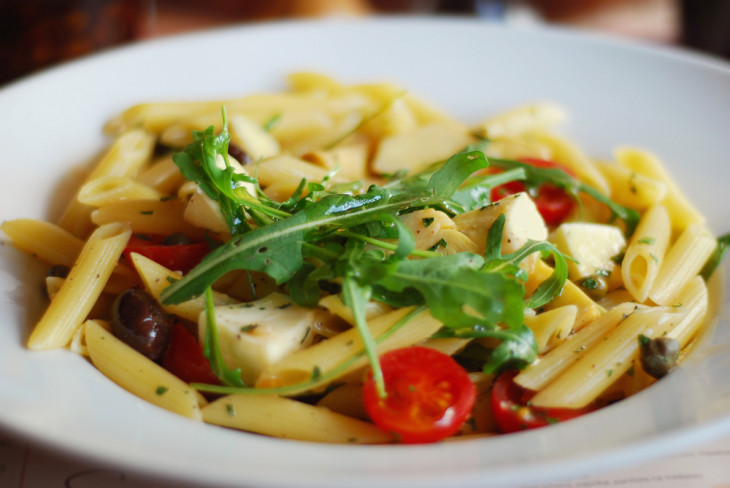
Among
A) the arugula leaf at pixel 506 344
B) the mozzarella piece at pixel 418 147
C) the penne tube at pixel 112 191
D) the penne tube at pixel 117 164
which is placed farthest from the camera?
the mozzarella piece at pixel 418 147

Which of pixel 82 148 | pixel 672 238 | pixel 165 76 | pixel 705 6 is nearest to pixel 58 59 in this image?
pixel 165 76

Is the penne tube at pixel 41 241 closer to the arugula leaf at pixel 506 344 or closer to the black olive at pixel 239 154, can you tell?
the black olive at pixel 239 154

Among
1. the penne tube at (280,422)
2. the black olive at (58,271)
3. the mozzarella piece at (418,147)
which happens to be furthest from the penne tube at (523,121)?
the black olive at (58,271)

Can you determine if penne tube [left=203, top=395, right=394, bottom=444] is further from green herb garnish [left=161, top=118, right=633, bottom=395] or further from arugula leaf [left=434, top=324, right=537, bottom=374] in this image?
arugula leaf [left=434, top=324, right=537, bottom=374]

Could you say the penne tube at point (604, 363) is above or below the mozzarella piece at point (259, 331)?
below

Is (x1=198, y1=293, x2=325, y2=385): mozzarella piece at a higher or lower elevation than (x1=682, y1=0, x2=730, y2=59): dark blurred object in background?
lower

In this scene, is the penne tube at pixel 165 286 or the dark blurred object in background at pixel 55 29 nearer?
the penne tube at pixel 165 286

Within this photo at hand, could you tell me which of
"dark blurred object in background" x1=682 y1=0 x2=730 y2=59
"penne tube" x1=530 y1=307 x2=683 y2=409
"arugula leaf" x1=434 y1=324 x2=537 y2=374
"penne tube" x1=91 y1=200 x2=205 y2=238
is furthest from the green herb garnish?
"dark blurred object in background" x1=682 y1=0 x2=730 y2=59

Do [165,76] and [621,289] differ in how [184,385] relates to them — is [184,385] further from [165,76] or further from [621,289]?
[165,76]
